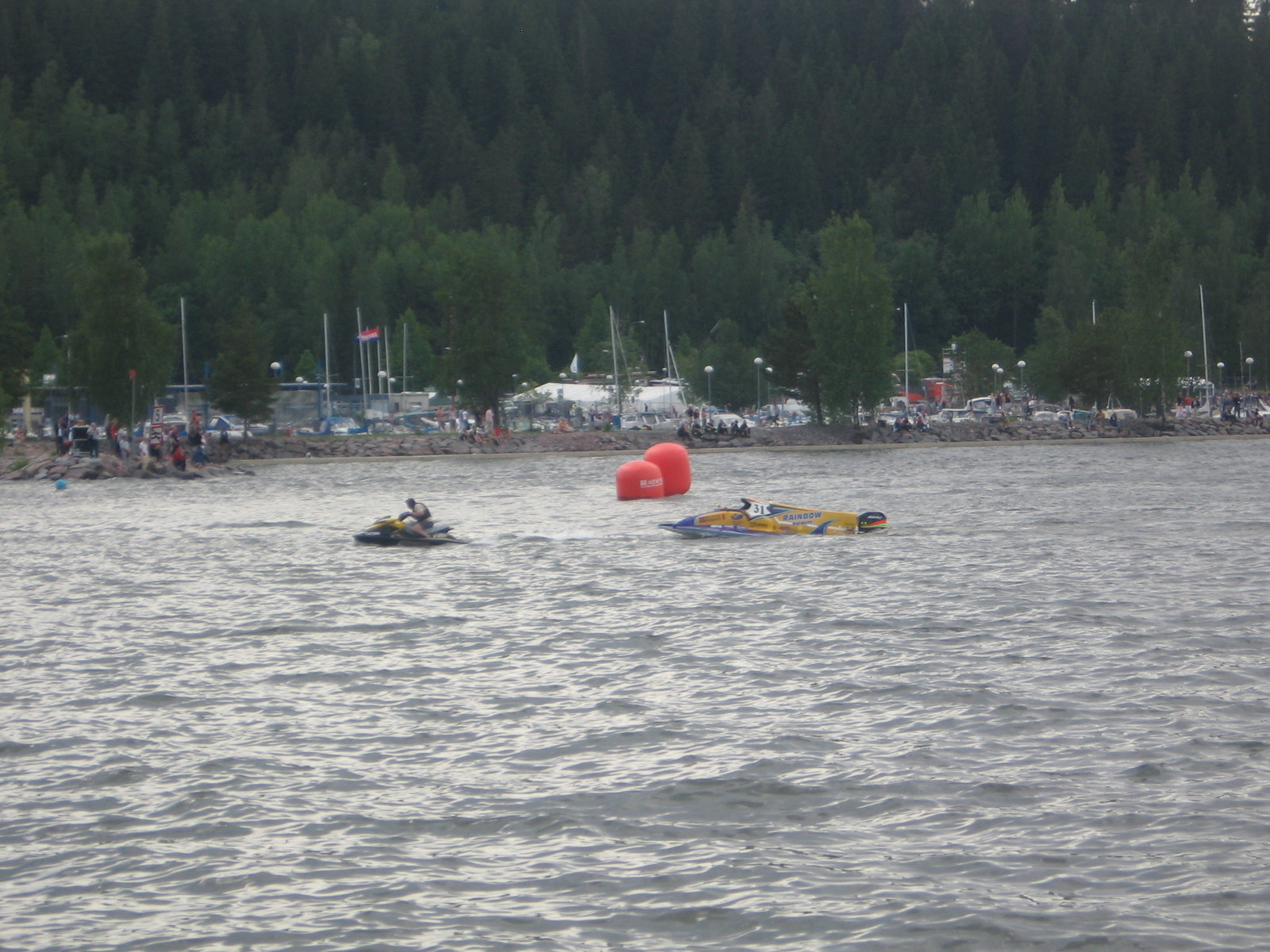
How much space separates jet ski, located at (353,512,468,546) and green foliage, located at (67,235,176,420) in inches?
1993

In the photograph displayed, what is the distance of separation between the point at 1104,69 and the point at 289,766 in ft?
580

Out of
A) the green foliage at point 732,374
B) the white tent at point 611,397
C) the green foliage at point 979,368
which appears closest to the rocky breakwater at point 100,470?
the white tent at point 611,397

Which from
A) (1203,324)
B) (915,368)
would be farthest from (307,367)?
(1203,324)

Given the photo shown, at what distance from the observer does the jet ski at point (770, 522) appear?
1240 inches

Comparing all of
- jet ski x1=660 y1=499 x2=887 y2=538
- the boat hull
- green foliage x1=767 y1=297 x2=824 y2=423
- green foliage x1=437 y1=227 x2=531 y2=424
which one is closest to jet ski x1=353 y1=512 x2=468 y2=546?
the boat hull

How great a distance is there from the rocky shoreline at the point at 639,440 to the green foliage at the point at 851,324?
2.30 m

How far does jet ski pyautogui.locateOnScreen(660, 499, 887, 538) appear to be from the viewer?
31500 millimetres

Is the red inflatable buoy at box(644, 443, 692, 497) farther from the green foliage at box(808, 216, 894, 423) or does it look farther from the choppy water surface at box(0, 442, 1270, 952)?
the green foliage at box(808, 216, 894, 423)

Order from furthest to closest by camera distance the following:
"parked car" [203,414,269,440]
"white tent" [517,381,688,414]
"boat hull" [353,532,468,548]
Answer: "white tent" [517,381,688,414] < "parked car" [203,414,269,440] < "boat hull" [353,532,468,548]

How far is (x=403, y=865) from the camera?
10828 mm

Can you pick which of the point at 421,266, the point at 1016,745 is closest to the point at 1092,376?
the point at 421,266

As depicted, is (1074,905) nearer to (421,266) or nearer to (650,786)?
(650,786)

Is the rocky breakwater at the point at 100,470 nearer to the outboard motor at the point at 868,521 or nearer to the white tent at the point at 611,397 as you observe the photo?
the outboard motor at the point at 868,521

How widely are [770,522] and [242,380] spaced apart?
58376 mm
